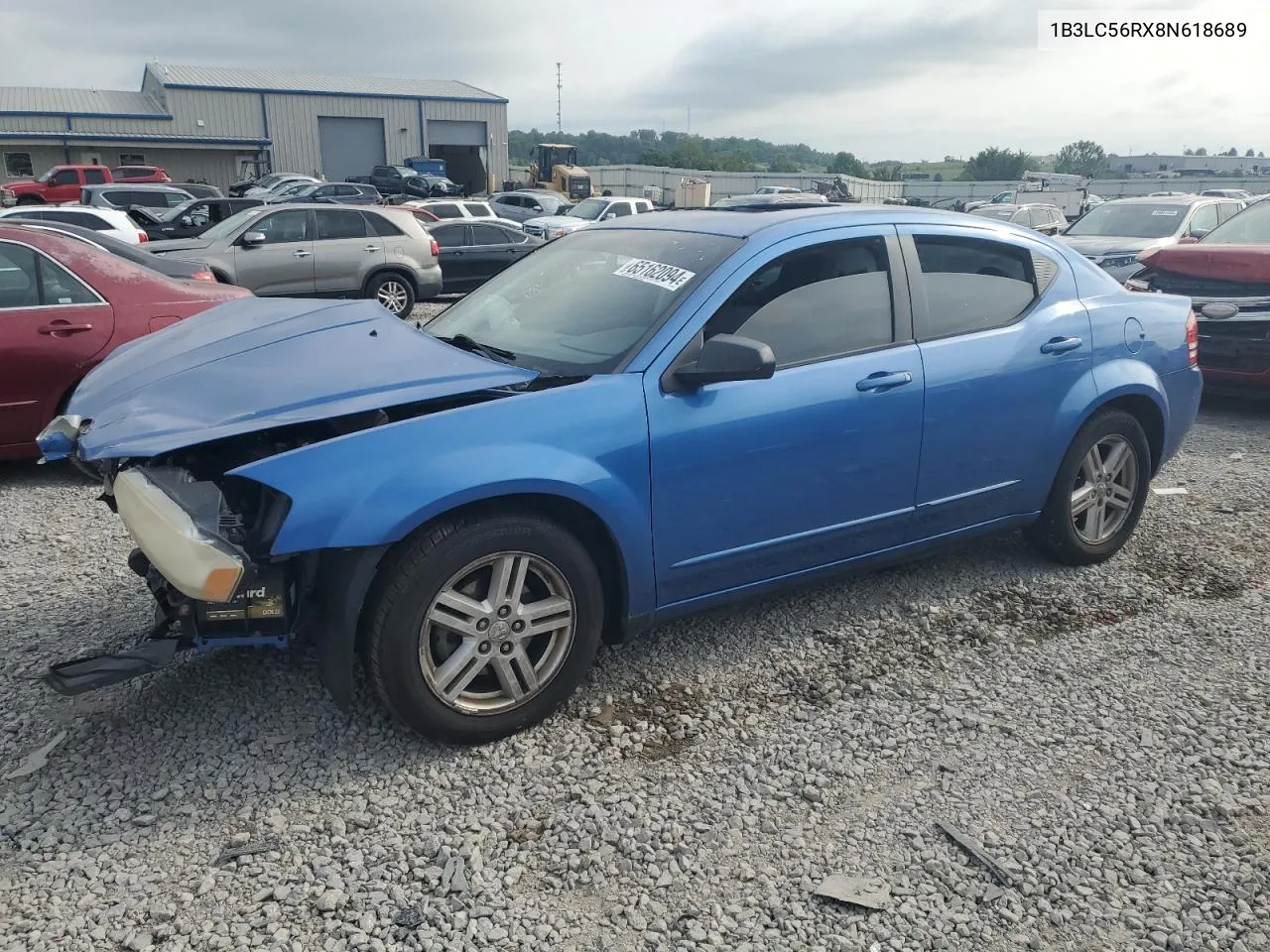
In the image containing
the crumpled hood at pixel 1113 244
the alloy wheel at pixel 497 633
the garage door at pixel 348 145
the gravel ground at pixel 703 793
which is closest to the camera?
the gravel ground at pixel 703 793

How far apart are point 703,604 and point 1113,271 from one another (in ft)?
32.0

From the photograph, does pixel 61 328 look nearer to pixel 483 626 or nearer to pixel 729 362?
pixel 483 626

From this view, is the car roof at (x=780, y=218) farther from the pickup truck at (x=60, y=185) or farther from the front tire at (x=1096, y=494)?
the pickup truck at (x=60, y=185)

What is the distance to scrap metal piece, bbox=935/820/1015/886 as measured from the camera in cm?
258

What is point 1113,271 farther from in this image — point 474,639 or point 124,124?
point 124,124

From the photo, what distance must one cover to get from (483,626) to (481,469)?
20.0 inches

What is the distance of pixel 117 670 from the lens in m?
2.88

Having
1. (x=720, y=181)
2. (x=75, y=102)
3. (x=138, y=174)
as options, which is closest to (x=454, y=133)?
(x=720, y=181)

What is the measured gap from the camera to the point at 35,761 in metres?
2.98

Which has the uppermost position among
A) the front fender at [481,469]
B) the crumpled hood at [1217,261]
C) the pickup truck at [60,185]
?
the pickup truck at [60,185]

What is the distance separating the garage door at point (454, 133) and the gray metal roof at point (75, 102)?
14.2 metres

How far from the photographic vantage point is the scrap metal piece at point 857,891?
2.48 m

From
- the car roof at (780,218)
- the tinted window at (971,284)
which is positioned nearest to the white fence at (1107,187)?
the tinted window at (971,284)

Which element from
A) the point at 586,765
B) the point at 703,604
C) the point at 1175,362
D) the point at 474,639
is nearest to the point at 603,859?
the point at 586,765
